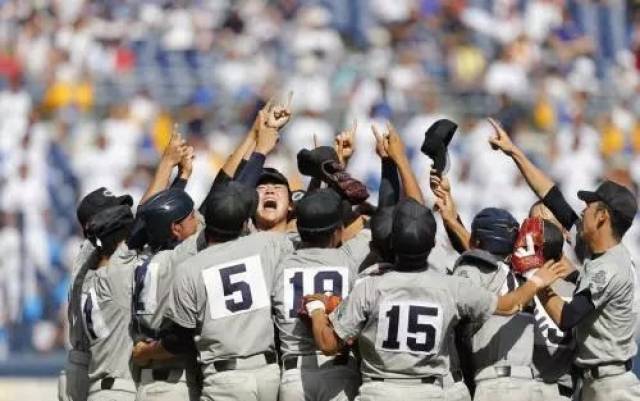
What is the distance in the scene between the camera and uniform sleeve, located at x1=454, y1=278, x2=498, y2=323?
717 centimetres

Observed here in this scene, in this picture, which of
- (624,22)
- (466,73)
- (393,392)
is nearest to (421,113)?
(466,73)

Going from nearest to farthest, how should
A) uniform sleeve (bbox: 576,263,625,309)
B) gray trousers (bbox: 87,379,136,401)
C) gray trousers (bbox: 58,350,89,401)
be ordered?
uniform sleeve (bbox: 576,263,625,309), gray trousers (bbox: 87,379,136,401), gray trousers (bbox: 58,350,89,401)

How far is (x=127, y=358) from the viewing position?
318 inches

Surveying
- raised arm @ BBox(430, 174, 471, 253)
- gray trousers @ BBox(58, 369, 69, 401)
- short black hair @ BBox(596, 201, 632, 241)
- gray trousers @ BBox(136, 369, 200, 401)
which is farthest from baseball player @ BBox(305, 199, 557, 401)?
gray trousers @ BBox(58, 369, 69, 401)

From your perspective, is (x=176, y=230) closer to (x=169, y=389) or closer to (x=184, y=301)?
(x=184, y=301)

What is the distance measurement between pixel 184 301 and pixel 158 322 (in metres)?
0.30

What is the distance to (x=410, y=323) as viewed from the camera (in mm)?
7039

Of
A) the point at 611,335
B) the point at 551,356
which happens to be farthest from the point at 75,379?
the point at 611,335

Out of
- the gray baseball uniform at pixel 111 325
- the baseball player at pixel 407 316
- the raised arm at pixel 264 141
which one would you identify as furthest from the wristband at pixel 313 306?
the gray baseball uniform at pixel 111 325

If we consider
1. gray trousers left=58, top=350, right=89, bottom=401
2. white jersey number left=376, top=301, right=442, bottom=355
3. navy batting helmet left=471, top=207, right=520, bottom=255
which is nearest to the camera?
white jersey number left=376, top=301, right=442, bottom=355

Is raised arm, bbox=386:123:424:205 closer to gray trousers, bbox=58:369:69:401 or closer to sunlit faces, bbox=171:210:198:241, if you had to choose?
sunlit faces, bbox=171:210:198:241

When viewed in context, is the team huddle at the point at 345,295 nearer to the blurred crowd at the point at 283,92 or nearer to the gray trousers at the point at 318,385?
the gray trousers at the point at 318,385

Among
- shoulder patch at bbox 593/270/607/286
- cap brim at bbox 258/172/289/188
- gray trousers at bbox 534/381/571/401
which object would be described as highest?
cap brim at bbox 258/172/289/188

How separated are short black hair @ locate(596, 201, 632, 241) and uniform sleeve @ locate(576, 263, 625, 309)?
27 centimetres
